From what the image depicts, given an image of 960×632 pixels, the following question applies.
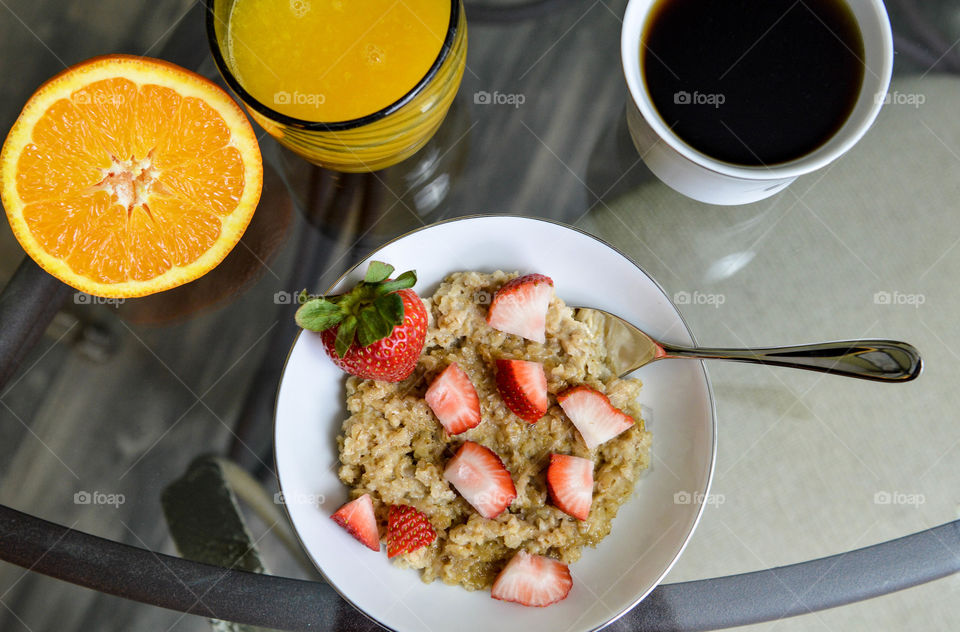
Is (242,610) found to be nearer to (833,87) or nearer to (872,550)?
(872,550)

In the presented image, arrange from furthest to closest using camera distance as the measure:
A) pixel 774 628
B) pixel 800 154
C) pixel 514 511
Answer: pixel 774 628
pixel 514 511
pixel 800 154

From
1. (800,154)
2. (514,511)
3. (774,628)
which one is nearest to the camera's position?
(800,154)

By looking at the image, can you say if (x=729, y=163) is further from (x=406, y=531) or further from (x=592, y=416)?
(x=406, y=531)

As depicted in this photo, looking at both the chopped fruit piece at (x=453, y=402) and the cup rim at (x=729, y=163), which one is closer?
the cup rim at (x=729, y=163)

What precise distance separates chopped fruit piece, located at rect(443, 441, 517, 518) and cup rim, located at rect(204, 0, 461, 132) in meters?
0.43

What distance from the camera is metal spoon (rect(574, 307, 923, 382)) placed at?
850 mm

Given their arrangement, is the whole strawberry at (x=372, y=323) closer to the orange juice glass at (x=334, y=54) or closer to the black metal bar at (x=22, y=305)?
the orange juice glass at (x=334, y=54)

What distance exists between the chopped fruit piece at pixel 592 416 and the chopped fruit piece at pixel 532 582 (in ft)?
0.55

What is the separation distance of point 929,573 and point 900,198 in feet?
1.85

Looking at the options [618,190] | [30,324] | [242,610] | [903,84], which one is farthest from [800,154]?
[30,324]

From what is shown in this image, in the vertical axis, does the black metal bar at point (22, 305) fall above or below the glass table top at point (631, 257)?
above

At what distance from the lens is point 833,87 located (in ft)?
2.74

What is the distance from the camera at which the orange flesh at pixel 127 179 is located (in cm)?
95

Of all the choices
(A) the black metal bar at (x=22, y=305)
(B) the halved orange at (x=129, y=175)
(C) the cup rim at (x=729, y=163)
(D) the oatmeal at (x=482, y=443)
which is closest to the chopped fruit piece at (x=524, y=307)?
(D) the oatmeal at (x=482, y=443)
